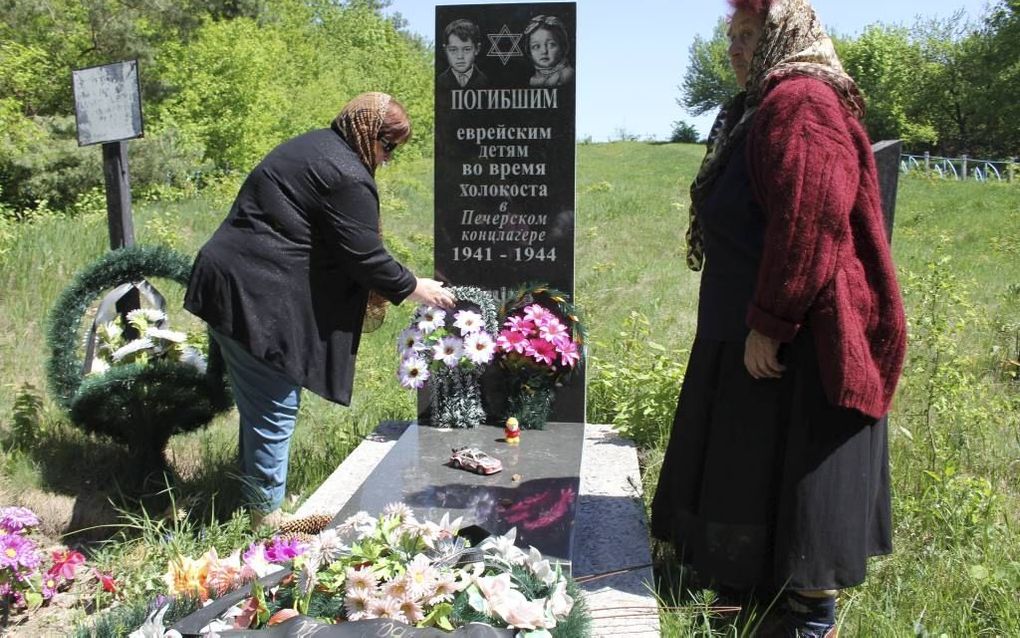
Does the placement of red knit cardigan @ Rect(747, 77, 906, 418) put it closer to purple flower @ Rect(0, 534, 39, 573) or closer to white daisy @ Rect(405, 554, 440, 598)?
white daisy @ Rect(405, 554, 440, 598)

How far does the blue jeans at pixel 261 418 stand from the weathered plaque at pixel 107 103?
1.46 metres

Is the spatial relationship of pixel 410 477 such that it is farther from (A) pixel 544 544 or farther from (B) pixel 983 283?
(B) pixel 983 283

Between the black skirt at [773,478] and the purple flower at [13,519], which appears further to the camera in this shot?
the purple flower at [13,519]

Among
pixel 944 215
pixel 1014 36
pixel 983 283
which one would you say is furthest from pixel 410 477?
pixel 1014 36

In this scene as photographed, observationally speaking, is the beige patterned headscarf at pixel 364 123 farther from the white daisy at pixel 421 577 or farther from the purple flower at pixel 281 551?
the white daisy at pixel 421 577

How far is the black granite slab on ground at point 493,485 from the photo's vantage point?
3.06m

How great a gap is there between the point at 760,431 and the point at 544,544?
0.80m

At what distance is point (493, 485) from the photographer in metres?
3.48

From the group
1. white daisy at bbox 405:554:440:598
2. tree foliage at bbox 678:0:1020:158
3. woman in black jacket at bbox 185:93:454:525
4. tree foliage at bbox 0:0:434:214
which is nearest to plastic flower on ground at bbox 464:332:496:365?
woman in black jacket at bbox 185:93:454:525

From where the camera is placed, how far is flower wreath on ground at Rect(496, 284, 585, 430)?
170 inches

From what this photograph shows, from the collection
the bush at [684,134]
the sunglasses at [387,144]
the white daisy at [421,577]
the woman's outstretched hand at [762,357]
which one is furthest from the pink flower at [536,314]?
the bush at [684,134]

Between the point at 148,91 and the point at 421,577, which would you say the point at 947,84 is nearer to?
the point at 148,91

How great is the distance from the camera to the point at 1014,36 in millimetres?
40438

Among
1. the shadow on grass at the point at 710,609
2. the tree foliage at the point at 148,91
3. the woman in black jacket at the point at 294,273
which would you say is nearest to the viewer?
the shadow on grass at the point at 710,609
